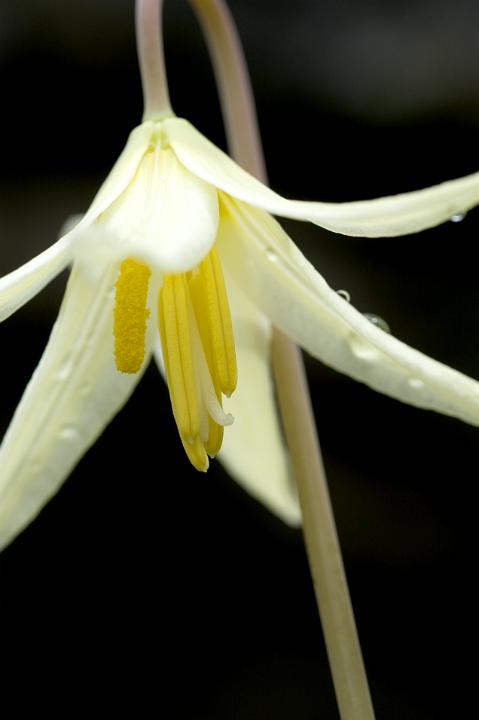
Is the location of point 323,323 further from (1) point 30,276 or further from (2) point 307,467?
(1) point 30,276

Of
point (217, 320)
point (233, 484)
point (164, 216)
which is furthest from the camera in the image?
point (233, 484)

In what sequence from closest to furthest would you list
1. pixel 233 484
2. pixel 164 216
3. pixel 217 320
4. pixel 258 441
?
1. pixel 164 216
2. pixel 217 320
3. pixel 258 441
4. pixel 233 484

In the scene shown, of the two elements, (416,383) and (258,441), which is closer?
(416,383)

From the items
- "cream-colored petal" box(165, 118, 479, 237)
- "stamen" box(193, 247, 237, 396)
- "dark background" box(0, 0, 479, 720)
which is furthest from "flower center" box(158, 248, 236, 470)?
"dark background" box(0, 0, 479, 720)

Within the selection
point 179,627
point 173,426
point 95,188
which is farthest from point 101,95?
point 179,627

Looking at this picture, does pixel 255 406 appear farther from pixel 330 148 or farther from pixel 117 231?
pixel 330 148

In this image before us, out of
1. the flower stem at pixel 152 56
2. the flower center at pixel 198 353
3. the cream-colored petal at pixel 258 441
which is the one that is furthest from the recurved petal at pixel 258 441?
the flower stem at pixel 152 56

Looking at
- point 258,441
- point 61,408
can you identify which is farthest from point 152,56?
point 258,441
